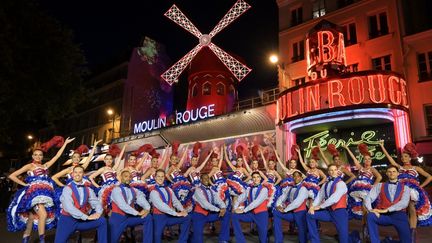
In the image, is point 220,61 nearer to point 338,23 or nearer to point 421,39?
point 338,23

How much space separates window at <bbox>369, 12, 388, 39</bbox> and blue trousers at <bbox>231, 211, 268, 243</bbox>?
13991 mm

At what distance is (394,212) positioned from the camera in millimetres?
5758

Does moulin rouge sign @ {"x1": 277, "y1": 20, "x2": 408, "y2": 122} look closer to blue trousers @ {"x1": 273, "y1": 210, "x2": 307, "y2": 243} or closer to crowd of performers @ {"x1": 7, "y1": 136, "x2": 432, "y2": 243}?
crowd of performers @ {"x1": 7, "y1": 136, "x2": 432, "y2": 243}

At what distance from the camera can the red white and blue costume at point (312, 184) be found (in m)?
7.14

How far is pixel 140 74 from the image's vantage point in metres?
36.2

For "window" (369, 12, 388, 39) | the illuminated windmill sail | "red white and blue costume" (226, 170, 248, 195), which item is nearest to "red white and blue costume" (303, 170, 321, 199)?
"red white and blue costume" (226, 170, 248, 195)

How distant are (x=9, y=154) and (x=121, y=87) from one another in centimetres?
1391

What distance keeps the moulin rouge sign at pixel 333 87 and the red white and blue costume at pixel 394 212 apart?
908 centimetres

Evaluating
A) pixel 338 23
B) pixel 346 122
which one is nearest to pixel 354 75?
pixel 346 122

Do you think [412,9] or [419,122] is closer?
[419,122]

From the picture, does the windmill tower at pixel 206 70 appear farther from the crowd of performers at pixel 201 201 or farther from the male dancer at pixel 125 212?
the male dancer at pixel 125 212

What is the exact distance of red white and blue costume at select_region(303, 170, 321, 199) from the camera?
714 cm

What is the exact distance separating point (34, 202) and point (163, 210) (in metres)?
2.49

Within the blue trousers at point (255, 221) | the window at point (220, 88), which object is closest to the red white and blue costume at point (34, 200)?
the blue trousers at point (255, 221)
